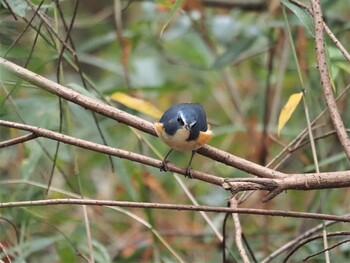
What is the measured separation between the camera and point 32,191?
2229 mm

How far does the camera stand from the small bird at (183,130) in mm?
1532

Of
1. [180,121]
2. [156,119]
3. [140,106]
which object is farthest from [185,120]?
[156,119]

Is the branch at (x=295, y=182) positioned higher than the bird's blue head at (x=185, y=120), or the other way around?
the bird's blue head at (x=185, y=120)

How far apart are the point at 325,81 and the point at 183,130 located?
302mm

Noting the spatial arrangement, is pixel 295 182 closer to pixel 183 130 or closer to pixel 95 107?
pixel 183 130

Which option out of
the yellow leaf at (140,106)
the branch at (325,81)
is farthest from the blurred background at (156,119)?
the branch at (325,81)

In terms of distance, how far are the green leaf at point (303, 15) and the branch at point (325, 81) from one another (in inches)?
3.8

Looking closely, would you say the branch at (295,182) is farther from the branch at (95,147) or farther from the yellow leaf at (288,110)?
the yellow leaf at (288,110)

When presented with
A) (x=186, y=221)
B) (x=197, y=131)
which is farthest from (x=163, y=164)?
(x=186, y=221)

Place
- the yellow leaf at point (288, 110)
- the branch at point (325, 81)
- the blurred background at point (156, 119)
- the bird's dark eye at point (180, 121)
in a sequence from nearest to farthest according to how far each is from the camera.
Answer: the branch at point (325, 81) → the bird's dark eye at point (180, 121) → the yellow leaf at point (288, 110) → the blurred background at point (156, 119)

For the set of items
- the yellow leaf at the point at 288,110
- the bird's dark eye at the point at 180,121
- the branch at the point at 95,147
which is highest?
the yellow leaf at the point at 288,110

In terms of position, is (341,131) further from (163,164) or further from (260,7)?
(260,7)

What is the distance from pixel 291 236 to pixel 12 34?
124 centimetres

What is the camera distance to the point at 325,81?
149 cm
